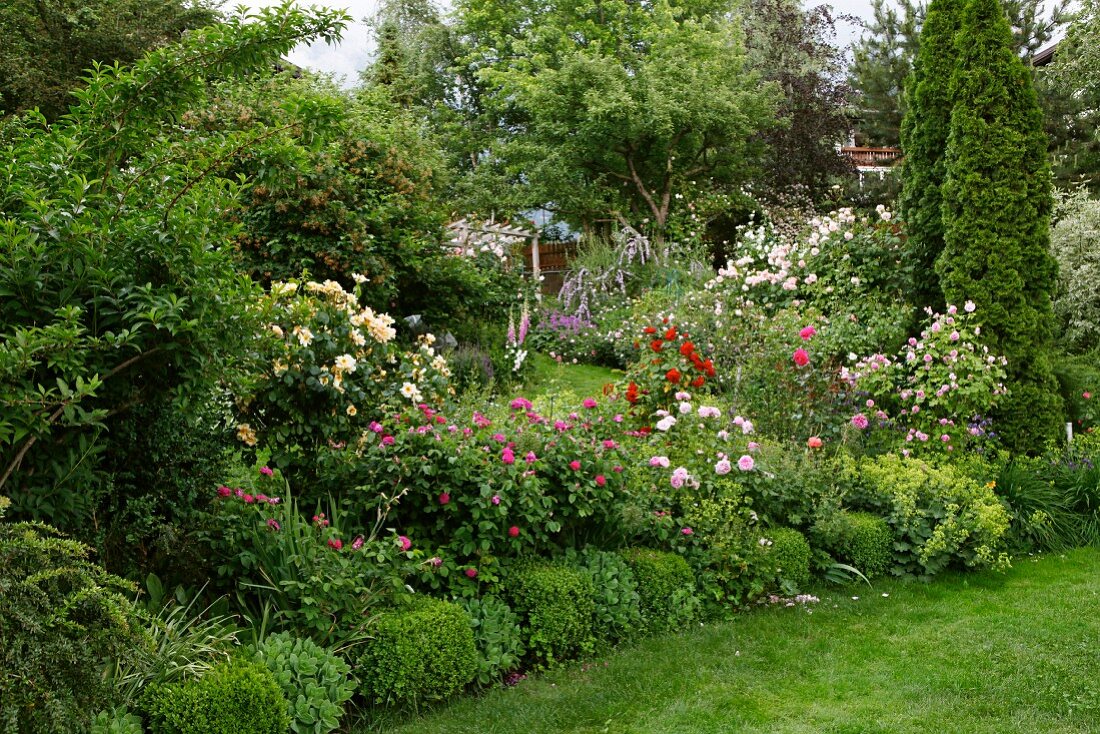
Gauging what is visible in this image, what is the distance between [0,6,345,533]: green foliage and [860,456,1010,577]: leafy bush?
409 centimetres

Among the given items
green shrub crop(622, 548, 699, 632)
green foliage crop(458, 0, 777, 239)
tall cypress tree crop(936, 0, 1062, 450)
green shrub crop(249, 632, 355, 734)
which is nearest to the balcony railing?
green foliage crop(458, 0, 777, 239)

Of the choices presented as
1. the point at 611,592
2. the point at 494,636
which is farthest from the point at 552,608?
the point at 611,592

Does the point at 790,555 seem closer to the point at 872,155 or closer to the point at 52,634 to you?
the point at 52,634

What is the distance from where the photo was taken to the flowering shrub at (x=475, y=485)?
4.00 m

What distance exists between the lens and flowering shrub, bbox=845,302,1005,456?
6371 mm

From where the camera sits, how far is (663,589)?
4488mm

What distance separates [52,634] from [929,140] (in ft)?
24.4

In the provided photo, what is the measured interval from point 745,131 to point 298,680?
1596cm

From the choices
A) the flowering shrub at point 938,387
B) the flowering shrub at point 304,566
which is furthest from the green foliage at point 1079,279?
the flowering shrub at point 304,566

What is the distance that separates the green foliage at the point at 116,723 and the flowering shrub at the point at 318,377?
1487 millimetres

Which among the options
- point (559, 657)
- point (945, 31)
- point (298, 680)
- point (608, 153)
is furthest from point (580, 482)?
point (608, 153)

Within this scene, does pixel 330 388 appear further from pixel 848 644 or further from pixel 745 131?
pixel 745 131

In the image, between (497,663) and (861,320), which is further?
(861,320)

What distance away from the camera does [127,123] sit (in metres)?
3.27
